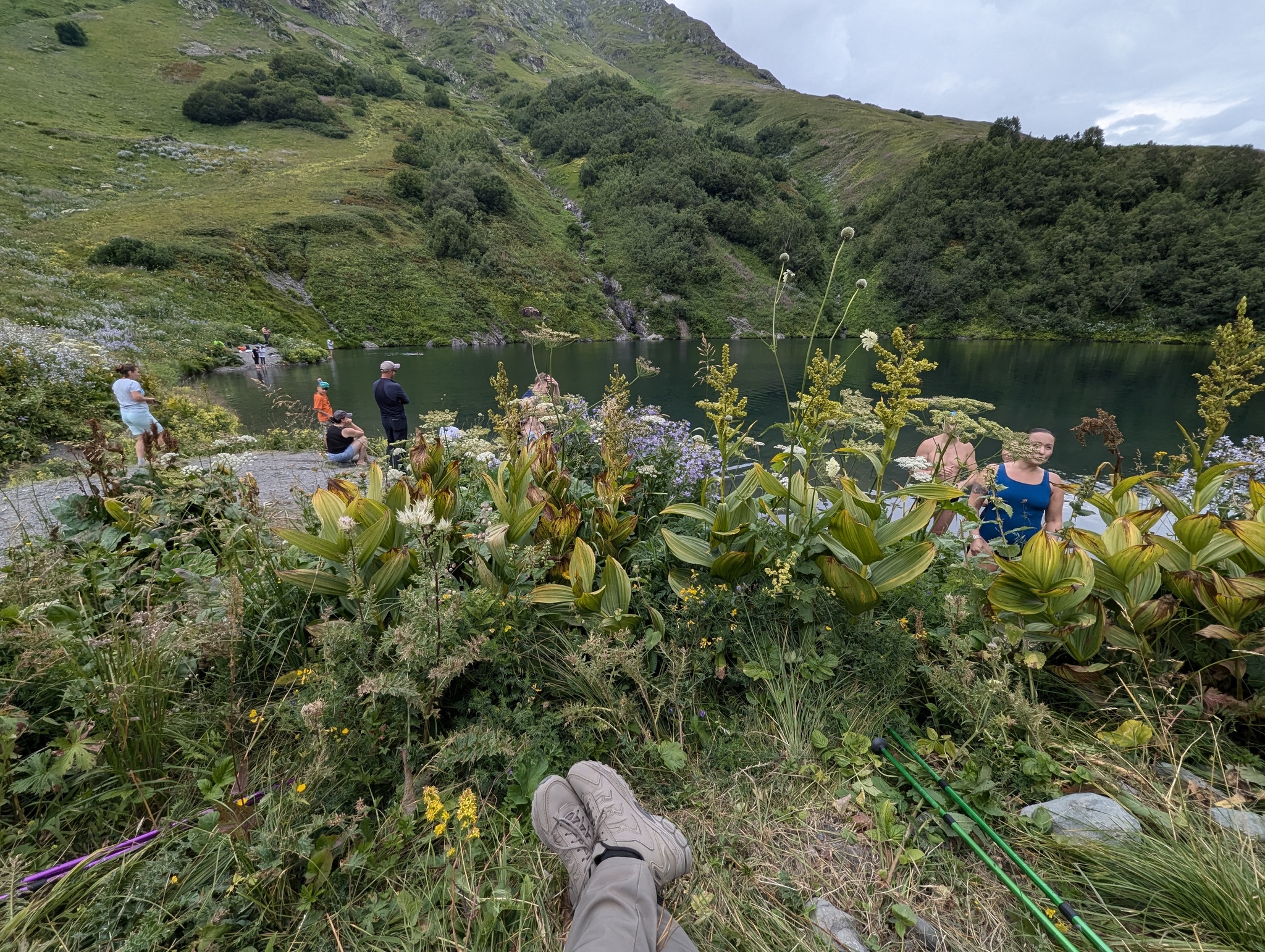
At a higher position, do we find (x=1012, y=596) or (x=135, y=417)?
(x=1012, y=596)

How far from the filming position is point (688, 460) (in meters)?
3.84

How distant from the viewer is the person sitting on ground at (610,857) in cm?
153

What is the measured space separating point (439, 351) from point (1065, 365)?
143 ft

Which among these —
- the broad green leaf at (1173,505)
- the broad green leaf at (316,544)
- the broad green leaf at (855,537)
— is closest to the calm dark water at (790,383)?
the broad green leaf at (316,544)

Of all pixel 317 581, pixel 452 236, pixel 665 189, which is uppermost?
pixel 665 189

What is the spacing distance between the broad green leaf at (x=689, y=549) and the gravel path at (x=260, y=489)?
2186mm

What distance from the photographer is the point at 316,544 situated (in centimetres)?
230

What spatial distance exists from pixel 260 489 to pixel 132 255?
107 ft

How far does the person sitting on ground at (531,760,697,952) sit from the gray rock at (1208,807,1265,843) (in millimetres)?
1989

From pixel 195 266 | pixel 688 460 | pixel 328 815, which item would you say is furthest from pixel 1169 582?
pixel 195 266

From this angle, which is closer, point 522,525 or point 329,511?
point 329,511

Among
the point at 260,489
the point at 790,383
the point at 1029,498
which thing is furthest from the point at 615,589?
the point at 790,383

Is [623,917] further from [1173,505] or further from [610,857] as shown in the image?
[1173,505]

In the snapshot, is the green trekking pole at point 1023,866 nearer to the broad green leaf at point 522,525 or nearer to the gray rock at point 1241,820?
the gray rock at point 1241,820
